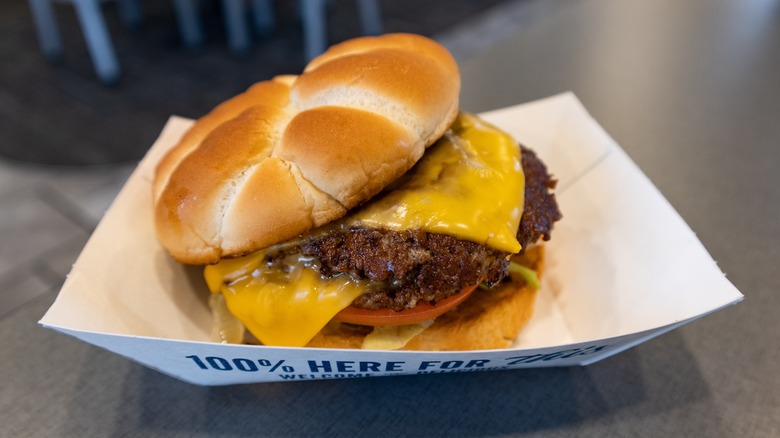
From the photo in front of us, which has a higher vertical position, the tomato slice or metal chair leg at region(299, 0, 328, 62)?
the tomato slice

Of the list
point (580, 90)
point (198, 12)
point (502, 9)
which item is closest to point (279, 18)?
point (198, 12)

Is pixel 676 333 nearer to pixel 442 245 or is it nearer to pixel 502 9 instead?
pixel 442 245

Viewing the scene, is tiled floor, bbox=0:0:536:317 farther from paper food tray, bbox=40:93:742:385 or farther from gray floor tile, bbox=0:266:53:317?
paper food tray, bbox=40:93:742:385

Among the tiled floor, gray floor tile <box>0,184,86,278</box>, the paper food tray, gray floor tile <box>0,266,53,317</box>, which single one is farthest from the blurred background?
the paper food tray

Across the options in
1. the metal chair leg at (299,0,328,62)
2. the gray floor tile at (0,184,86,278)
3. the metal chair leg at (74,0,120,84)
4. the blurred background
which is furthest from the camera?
the metal chair leg at (299,0,328,62)

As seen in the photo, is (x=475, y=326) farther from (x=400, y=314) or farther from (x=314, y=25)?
(x=314, y=25)

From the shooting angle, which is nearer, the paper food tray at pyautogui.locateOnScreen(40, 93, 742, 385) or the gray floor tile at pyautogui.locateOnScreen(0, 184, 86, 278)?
the paper food tray at pyautogui.locateOnScreen(40, 93, 742, 385)
